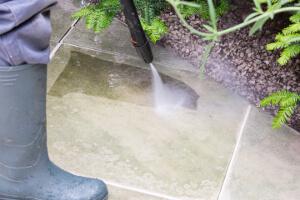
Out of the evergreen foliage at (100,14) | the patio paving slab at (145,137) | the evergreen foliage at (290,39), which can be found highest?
the evergreen foliage at (290,39)

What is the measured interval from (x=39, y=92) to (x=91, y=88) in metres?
0.72

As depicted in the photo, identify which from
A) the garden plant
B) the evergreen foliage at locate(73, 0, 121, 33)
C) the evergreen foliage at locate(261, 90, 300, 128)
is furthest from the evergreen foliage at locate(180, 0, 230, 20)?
Result: the evergreen foliage at locate(261, 90, 300, 128)

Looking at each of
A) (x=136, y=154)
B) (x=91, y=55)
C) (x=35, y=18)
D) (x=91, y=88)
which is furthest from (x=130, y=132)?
(x=35, y=18)

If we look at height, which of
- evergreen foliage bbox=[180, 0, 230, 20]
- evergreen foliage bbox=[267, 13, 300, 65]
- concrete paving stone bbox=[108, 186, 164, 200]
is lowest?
concrete paving stone bbox=[108, 186, 164, 200]

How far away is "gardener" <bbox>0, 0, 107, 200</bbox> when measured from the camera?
1.42m

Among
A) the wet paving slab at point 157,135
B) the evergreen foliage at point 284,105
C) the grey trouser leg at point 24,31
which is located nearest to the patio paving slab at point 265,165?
the wet paving slab at point 157,135

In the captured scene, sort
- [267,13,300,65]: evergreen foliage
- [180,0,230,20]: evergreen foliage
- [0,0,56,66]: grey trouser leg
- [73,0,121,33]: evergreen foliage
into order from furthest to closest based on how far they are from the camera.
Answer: [73,0,121,33]: evergreen foliage → [180,0,230,20]: evergreen foliage → [267,13,300,65]: evergreen foliage → [0,0,56,66]: grey trouser leg

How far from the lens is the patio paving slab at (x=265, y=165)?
1898 mm

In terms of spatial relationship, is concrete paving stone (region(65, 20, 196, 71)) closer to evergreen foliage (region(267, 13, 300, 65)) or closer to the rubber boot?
evergreen foliage (region(267, 13, 300, 65))

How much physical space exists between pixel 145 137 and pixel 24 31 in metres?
0.81

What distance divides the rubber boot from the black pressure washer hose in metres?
0.58

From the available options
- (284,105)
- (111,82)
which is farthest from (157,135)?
(284,105)

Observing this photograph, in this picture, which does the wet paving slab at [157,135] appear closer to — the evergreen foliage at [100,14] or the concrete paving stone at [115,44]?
the concrete paving stone at [115,44]

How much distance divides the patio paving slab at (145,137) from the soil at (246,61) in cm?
8
